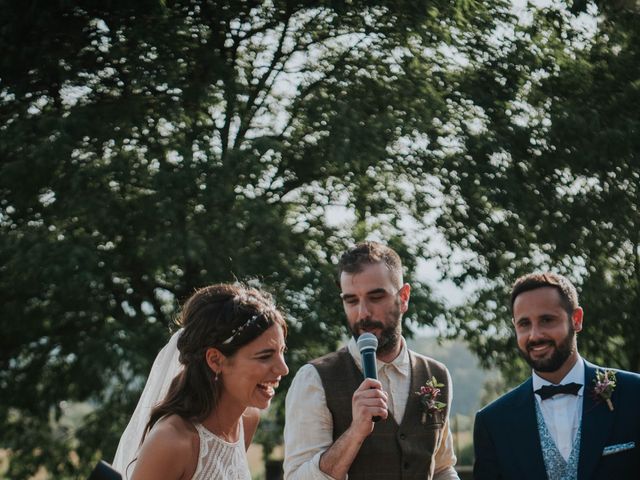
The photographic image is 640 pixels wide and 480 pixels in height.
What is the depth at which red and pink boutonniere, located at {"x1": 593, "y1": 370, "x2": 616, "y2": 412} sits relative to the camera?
4105 mm

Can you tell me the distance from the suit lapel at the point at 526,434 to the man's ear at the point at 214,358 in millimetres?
1343

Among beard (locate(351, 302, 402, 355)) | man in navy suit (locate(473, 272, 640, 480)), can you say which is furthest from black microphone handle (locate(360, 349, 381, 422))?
man in navy suit (locate(473, 272, 640, 480))

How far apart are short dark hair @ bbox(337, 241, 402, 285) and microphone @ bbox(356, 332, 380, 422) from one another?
0.33 m

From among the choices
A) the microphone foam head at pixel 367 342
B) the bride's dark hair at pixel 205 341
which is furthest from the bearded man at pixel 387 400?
the bride's dark hair at pixel 205 341

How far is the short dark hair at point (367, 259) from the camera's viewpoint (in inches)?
160

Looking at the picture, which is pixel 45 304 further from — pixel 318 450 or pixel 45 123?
pixel 318 450

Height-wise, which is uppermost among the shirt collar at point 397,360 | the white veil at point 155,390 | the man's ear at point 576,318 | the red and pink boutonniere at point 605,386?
the man's ear at point 576,318

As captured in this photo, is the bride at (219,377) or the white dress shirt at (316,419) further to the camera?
the white dress shirt at (316,419)

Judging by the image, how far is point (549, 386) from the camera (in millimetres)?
4164

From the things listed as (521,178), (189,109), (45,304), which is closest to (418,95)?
(521,178)

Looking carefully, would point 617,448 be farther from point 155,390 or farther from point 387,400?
point 155,390

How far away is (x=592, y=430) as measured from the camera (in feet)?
13.3

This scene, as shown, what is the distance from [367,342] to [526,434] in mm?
905

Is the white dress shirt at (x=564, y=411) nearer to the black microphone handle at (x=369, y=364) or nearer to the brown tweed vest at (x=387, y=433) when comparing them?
the brown tweed vest at (x=387, y=433)
